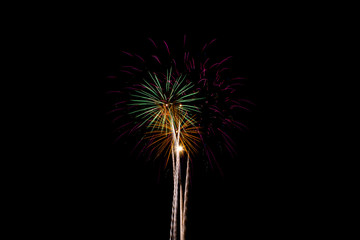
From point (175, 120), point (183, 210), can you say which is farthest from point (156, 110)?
point (183, 210)

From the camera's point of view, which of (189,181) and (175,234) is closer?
(175,234)

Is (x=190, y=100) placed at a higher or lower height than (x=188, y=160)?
higher

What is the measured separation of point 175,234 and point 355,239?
9.70m

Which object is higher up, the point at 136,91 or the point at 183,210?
the point at 136,91

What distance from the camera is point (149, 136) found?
28.8 ft

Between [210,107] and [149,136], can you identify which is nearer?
[210,107]

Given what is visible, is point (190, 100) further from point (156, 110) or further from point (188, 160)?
point (188, 160)

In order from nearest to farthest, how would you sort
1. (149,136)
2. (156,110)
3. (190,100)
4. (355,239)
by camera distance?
(190,100)
(156,110)
(149,136)
(355,239)

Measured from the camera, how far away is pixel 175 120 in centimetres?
827

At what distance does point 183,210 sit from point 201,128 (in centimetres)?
290

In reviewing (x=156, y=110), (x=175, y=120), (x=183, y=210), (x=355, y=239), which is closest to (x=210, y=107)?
(x=175, y=120)

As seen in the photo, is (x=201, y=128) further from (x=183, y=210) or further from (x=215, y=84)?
(x=183, y=210)

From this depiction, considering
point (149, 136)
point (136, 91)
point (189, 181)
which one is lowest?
point (189, 181)

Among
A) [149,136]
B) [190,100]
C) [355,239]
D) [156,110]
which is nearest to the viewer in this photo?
[190,100]
